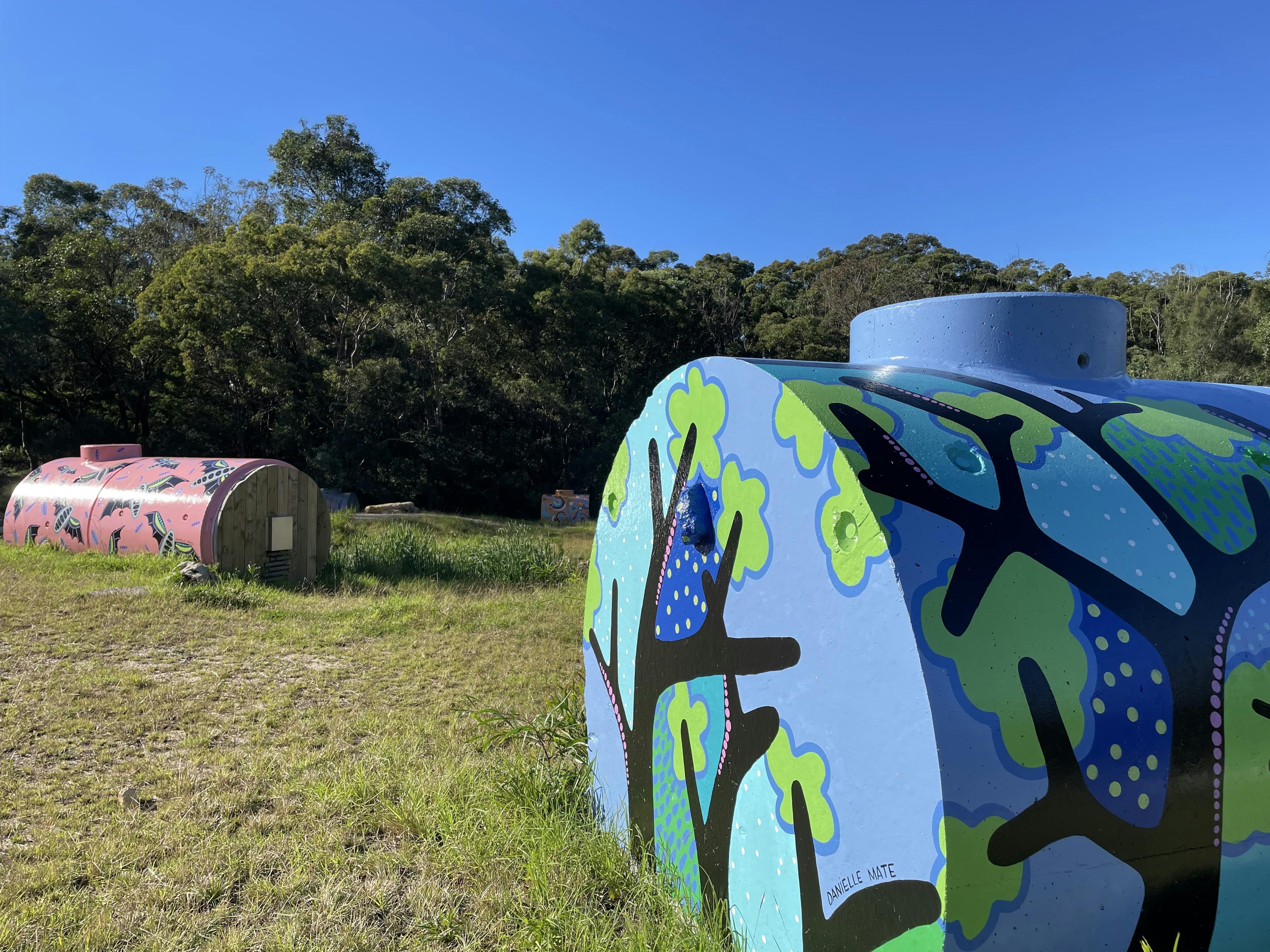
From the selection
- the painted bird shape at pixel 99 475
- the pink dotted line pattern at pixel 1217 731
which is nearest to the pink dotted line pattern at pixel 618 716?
the pink dotted line pattern at pixel 1217 731

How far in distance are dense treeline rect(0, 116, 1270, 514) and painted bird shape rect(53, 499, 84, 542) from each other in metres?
11.2

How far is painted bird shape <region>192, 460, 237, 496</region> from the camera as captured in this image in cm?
1166

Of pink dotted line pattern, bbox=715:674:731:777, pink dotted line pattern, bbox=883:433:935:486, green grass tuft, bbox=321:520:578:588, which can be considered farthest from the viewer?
green grass tuft, bbox=321:520:578:588

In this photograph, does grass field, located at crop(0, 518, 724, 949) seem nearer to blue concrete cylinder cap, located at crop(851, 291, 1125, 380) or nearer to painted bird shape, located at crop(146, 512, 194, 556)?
painted bird shape, located at crop(146, 512, 194, 556)

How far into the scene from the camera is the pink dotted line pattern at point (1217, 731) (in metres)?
1.90

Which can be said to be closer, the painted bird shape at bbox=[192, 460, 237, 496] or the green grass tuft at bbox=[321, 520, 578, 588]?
the painted bird shape at bbox=[192, 460, 237, 496]

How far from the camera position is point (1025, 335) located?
9.88 feet

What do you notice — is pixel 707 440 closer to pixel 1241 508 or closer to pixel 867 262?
pixel 1241 508

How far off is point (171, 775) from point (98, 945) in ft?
6.50

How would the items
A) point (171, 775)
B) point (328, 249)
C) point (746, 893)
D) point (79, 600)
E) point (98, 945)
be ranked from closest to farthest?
point (746, 893), point (98, 945), point (171, 775), point (79, 600), point (328, 249)

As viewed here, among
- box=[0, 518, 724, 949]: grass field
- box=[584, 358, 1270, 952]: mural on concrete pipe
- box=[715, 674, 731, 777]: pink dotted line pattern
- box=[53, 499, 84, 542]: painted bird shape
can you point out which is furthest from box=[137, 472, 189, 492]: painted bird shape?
box=[584, 358, 1270, 952]: mural on concrete pipe

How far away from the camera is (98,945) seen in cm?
311

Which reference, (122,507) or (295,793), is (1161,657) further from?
(122,507)

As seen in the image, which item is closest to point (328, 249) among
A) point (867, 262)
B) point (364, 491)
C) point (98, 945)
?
point (364, 491)
